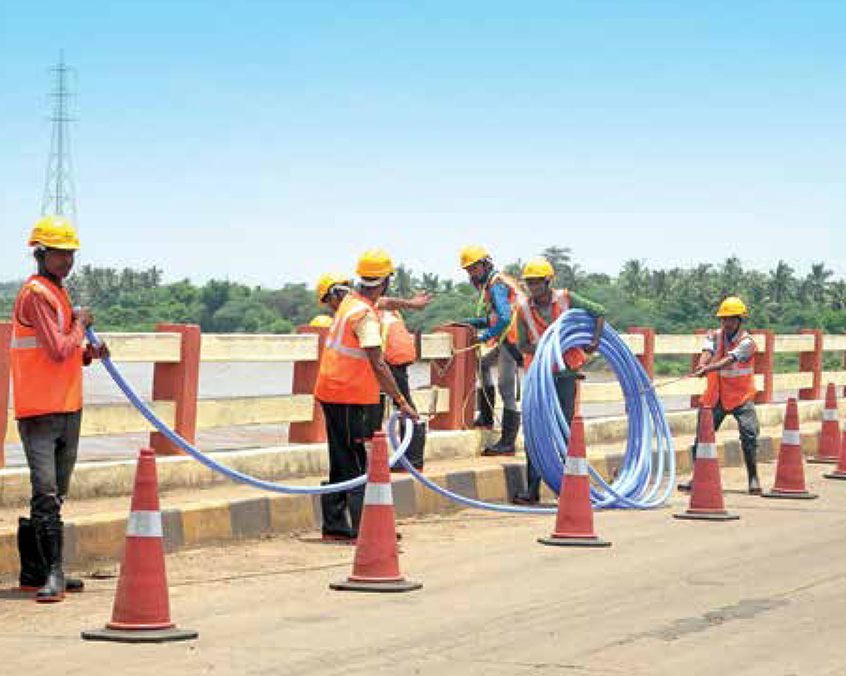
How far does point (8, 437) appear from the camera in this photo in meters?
12.0

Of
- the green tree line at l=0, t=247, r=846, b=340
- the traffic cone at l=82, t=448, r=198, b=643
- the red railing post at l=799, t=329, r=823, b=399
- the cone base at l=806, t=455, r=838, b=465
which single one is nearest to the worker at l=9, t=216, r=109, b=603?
the traffic cone at l=82, t=448, r=198, b=643

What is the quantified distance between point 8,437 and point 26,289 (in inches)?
105

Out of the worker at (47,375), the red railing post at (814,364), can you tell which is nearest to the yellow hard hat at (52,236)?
the worker at (47,375)

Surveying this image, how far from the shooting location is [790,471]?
1590cm

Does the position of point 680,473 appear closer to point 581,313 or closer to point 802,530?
point 581,313

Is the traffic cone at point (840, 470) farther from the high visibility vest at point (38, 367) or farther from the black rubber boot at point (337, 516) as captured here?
the high visibility vest at point (38, 367)

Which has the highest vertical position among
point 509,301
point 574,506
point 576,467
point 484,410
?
point 509,301

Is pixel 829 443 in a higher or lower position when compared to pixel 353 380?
lower

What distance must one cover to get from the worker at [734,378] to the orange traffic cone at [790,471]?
0.28 meters

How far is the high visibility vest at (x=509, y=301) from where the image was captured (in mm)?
Result: 15867

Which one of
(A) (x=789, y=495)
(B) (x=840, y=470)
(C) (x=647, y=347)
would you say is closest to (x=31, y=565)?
(A) (x=789, y=495)

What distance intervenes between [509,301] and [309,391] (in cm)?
208

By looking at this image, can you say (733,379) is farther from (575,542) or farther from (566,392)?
(575,542)

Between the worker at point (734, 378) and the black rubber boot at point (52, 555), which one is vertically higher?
the worker at point (734, 378)
